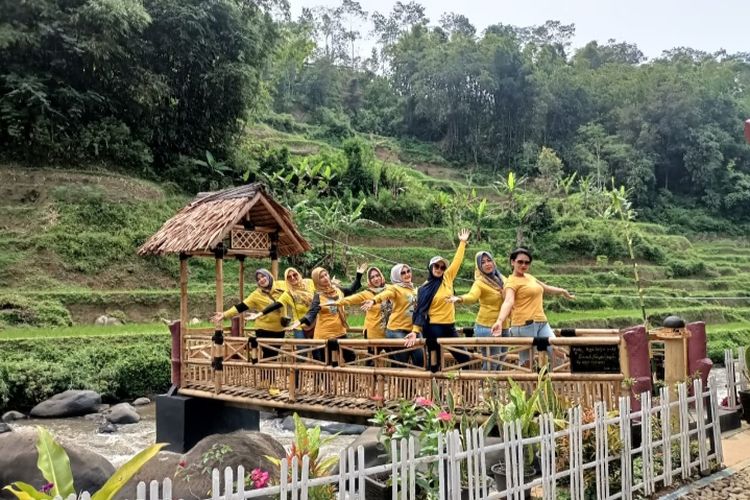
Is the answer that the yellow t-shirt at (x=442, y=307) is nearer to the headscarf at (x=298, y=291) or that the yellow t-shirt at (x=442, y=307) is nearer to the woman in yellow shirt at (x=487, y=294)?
the woman in yellow shirt at (x=487, y=294)

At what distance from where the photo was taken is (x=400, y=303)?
700cm

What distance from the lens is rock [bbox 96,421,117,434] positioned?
11078 millimetres

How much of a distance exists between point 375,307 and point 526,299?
6.33 ft

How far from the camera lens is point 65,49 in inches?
950

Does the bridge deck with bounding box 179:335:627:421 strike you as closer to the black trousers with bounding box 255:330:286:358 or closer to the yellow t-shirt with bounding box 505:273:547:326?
the black trousers with bounding box 255:330:286:358

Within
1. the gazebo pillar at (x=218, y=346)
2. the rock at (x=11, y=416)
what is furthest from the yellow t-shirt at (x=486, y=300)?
the rock at (x=11, y=416)

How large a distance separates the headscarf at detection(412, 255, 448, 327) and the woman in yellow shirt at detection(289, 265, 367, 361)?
119 centimetres

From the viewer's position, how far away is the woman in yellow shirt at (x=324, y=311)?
24.7ft

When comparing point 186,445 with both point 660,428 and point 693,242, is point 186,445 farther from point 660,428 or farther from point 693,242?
point 693,242

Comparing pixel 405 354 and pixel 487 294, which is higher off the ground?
pixel 487 294

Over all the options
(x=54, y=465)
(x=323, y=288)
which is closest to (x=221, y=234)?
(x=323, y=288)

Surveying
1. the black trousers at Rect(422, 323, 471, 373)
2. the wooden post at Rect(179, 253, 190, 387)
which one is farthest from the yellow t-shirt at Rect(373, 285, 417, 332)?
the wooden post at Rect(179, 253, 190, 387)

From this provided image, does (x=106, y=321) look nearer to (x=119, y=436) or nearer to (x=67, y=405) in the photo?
(x=67, y=405)

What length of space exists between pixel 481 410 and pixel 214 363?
12.9ft
